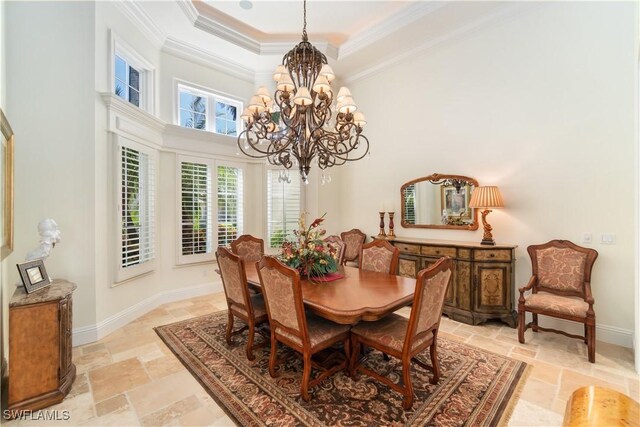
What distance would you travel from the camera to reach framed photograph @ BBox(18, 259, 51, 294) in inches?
89.3

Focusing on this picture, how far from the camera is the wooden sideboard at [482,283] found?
11.5 ft

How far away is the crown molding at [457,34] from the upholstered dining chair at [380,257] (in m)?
3.31

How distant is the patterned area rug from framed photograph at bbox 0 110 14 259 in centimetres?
170

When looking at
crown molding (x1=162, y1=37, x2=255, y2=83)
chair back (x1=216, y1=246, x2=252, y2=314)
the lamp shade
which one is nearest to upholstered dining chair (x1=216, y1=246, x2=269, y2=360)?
chair back (x1=216, y1=246, x2=252, y2=314)

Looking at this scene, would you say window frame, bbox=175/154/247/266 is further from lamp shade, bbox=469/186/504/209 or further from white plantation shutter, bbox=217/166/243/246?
lamp shade, bbox=469/186/504/209

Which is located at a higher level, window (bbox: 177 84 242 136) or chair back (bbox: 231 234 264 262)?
window (bbox: 177 84 242 136)

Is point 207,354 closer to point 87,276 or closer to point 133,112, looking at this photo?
point 87,276

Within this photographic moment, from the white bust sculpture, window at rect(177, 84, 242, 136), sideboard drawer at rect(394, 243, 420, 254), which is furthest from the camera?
window at rect(177, 84, 242, 136)

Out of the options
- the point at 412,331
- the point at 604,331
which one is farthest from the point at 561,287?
the point at 412,331

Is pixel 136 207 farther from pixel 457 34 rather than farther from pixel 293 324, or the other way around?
pixel 457 34

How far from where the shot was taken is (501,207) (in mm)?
3707

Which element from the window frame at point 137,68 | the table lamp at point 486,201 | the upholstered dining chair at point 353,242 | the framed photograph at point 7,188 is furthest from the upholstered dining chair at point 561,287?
the window frame at point 137,68

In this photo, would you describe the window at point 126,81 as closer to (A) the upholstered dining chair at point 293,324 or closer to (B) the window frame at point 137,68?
(B) the window frame at point 137,68

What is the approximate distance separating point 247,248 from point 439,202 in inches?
116
